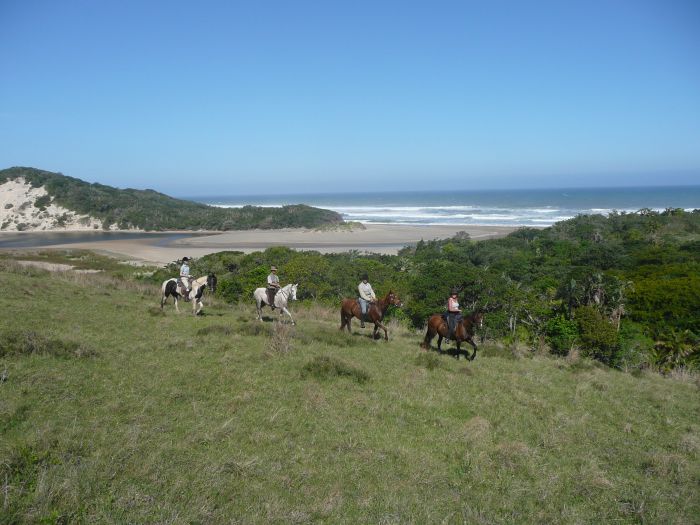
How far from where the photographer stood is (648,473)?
25.4ft

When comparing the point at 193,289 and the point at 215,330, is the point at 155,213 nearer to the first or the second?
the point at 193,289

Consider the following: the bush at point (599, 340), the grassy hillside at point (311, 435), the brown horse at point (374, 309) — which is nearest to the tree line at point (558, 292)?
the bush at point (599, 340)

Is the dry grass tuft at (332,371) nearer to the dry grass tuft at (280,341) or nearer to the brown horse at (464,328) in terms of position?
the dry grass tuft at (280,341)

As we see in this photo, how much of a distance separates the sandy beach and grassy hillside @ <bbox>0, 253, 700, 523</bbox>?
43260 millimetres

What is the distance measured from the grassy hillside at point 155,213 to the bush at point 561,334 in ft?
229

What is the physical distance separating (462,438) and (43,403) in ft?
23.9

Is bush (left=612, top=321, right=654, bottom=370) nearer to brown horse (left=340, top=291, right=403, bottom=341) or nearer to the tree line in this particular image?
the tree line

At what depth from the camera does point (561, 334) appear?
66.6 ft

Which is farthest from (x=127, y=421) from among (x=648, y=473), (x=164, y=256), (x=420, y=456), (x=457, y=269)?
(x=164, y=256)

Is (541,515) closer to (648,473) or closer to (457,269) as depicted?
(648,473)

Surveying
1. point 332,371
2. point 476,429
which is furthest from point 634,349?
point 332,371

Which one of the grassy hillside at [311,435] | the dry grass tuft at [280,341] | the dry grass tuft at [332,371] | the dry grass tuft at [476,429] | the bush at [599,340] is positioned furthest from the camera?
the bush at [599,340]

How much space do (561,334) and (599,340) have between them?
5.35 feet

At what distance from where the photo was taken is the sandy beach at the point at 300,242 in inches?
2327
